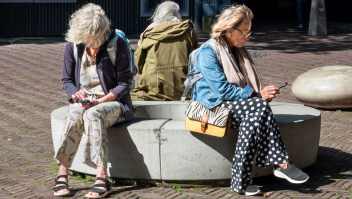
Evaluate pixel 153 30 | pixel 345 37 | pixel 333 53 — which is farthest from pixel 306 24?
pixel 153 30

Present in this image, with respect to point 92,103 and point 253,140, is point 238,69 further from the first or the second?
point 92,103

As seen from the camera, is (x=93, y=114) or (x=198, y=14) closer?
(x=93, y=114)

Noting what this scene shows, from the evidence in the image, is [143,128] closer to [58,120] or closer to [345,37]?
[58,120]

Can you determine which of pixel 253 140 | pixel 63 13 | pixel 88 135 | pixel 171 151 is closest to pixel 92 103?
pixel 88 135

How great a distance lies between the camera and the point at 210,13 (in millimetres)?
16016

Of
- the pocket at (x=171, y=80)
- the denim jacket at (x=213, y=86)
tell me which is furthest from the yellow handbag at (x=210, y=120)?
the pocket at (x=171, y=80)

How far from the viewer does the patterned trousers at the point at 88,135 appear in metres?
3.98

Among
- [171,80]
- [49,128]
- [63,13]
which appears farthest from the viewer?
[63,13]

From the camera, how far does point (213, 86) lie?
4.00 meters

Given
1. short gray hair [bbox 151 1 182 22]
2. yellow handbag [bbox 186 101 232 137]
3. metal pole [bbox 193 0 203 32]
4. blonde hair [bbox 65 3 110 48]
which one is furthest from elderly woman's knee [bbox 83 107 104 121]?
metal pole [bbox 193 0 203 32]

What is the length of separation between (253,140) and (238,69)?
613mm

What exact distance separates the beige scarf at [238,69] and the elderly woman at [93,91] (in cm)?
80

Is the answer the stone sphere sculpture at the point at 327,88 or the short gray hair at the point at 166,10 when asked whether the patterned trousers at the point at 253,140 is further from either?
the stone sphere sculpture at the point at 327,88

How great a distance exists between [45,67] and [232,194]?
708cm
